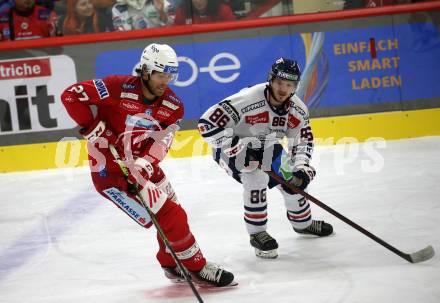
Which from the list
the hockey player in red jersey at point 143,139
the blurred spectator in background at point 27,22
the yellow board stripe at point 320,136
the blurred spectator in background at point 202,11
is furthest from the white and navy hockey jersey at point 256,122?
the blurred spectator in background at point 27,22

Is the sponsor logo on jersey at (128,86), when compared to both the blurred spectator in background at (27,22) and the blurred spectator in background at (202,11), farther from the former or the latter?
the blurred spectator in background at (27,22)

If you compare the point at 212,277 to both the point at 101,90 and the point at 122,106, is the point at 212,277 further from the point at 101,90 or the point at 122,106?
the point at 101,90

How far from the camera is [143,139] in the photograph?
13.5 feet

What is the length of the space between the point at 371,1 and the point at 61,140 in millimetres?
3542

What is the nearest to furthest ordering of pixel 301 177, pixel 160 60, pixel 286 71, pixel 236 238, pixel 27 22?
pixel 160 60, pixel 286 71, pixel 301 177, pixel 236 238, pixel 27 22

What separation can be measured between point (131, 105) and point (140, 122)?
106 mm

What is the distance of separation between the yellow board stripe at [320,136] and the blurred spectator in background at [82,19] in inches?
46.3

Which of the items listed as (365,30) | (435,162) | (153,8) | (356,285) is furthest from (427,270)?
(153,8)

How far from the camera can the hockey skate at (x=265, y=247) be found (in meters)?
4.34

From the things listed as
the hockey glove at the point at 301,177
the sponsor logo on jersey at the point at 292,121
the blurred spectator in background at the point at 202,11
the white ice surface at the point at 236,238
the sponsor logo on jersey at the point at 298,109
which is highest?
the blurred spectator in background at the point at 202,11

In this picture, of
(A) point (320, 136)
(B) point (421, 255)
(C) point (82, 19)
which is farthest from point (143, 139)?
(C) point (82, 19)

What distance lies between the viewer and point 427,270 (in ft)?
12.5

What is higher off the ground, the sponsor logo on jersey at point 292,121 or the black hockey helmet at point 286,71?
the black hockey helmet at point 286,71

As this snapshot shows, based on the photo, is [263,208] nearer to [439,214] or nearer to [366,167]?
[439,214]
